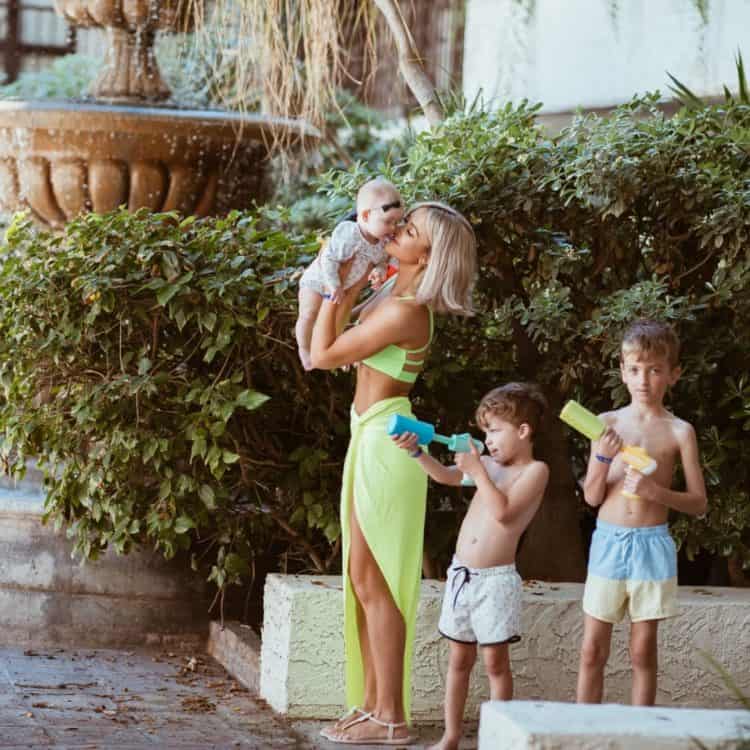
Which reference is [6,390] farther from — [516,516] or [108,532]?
[516,516]

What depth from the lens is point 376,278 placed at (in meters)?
4.90

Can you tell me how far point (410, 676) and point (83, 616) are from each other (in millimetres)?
1871

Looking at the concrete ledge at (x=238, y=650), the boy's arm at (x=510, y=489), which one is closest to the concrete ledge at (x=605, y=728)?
the boy's arm at (x=510, y=489)

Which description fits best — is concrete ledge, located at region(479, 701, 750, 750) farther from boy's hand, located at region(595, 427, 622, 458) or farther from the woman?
the woman

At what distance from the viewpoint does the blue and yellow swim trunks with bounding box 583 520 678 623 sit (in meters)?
4.51

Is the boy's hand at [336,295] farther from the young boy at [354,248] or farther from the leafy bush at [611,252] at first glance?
the leafy bush at [611,252]

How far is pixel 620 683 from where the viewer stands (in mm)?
5297

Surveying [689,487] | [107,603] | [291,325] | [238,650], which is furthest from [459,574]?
[107,603]

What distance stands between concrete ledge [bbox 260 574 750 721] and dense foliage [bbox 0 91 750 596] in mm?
410

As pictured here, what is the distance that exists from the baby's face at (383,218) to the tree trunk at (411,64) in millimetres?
2013

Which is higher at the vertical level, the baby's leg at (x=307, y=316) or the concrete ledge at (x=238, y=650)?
the baby's leg at (x=307, y=316)

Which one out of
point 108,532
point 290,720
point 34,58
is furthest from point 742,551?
point 34,58

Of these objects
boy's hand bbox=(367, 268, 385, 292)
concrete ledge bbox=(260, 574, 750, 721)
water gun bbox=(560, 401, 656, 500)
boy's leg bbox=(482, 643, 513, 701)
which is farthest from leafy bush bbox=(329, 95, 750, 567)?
boy's leg bbox=(482, 643, 513, 701)

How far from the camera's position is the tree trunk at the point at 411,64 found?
6.62m
